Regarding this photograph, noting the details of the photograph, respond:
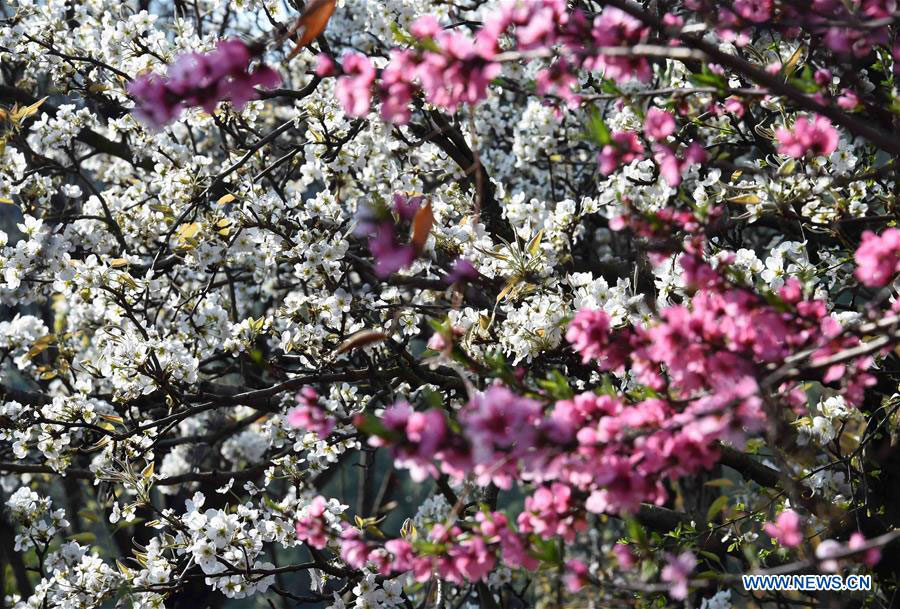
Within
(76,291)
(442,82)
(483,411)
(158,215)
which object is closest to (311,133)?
(158,215)

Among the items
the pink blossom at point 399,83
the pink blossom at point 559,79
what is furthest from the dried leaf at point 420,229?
the pink blossom at point 559,79

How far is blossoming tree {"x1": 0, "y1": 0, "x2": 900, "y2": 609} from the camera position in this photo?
1.77 meters

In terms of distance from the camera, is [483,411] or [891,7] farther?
[891,7]

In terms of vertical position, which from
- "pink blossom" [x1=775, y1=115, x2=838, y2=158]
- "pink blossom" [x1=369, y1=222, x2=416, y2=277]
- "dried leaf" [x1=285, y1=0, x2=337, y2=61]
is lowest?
"pink blossom" [x1=369, y1=222, x2=416, y2=277]

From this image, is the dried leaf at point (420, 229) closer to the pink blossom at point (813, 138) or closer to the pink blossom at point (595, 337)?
the pink blossom at point (595, 337)

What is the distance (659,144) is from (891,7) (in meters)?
0.56

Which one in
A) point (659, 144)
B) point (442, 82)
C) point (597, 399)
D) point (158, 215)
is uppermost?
point (158, 215)

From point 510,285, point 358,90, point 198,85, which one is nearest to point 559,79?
point 358,90

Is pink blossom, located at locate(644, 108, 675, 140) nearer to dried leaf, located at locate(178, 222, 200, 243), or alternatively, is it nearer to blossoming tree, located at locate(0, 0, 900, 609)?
blossoming tree, located at locate(0, 0, 900, 609)

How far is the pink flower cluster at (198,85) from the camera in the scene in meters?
1.68

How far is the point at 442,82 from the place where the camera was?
5.62 feet

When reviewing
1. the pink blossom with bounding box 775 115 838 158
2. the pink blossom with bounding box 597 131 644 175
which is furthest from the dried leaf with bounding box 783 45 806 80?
the pink blossom with bounding box 597 131 644 175

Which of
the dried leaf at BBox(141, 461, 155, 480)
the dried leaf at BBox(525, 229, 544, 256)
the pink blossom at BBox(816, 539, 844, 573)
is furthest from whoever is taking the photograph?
the dried leaf at BBox(141, 461, 155, 480)

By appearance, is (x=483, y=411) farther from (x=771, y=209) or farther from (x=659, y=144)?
(x=771, y=209)
